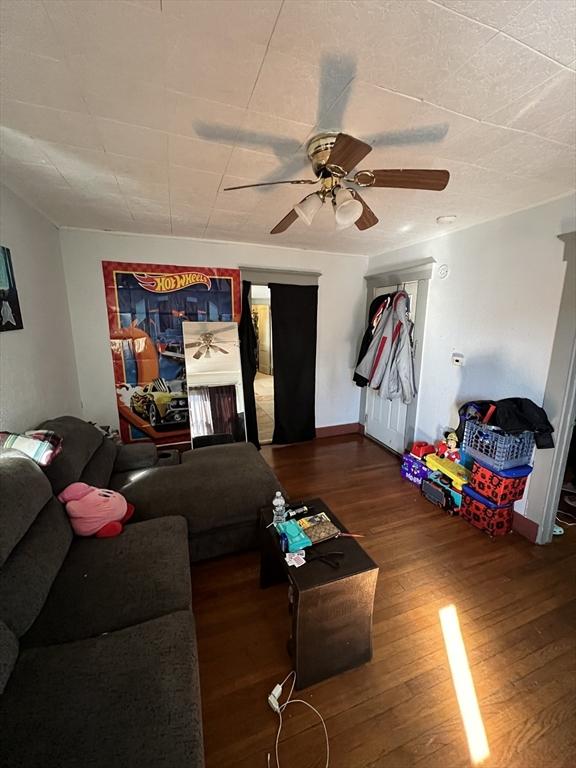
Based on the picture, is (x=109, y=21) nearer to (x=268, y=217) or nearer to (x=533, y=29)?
(x=533, y=29)

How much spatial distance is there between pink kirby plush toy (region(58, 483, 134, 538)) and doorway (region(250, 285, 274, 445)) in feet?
7.38

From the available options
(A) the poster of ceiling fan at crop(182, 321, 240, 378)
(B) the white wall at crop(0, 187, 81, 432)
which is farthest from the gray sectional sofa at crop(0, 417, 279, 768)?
(A) the poster of ceiling fan at crop(182, 321, 240, 378)

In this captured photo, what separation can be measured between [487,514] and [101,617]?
236cm

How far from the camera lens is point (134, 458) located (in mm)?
2287

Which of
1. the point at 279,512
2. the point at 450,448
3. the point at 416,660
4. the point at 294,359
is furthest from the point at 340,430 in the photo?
the point at 416,660

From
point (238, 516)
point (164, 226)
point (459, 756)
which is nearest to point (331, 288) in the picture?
point (164, 226)

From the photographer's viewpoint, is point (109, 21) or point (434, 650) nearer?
point (109, 21)

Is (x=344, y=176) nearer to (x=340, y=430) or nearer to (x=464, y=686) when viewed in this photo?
(x=464, y=686)

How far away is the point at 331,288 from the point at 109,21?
3.00m

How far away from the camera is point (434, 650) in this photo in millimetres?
1420

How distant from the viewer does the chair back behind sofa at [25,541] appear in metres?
1.04

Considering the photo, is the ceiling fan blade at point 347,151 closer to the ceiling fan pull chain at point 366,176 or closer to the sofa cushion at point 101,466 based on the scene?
the ceiling fan pull chain at point 366,176

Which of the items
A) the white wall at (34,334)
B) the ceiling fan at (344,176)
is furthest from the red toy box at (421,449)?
the white wall at (34,334)

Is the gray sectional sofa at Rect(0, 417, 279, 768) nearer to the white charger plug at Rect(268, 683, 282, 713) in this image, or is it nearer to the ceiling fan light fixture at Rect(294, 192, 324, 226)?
the white charger plug at Rect(268, 683, 282, 713)
